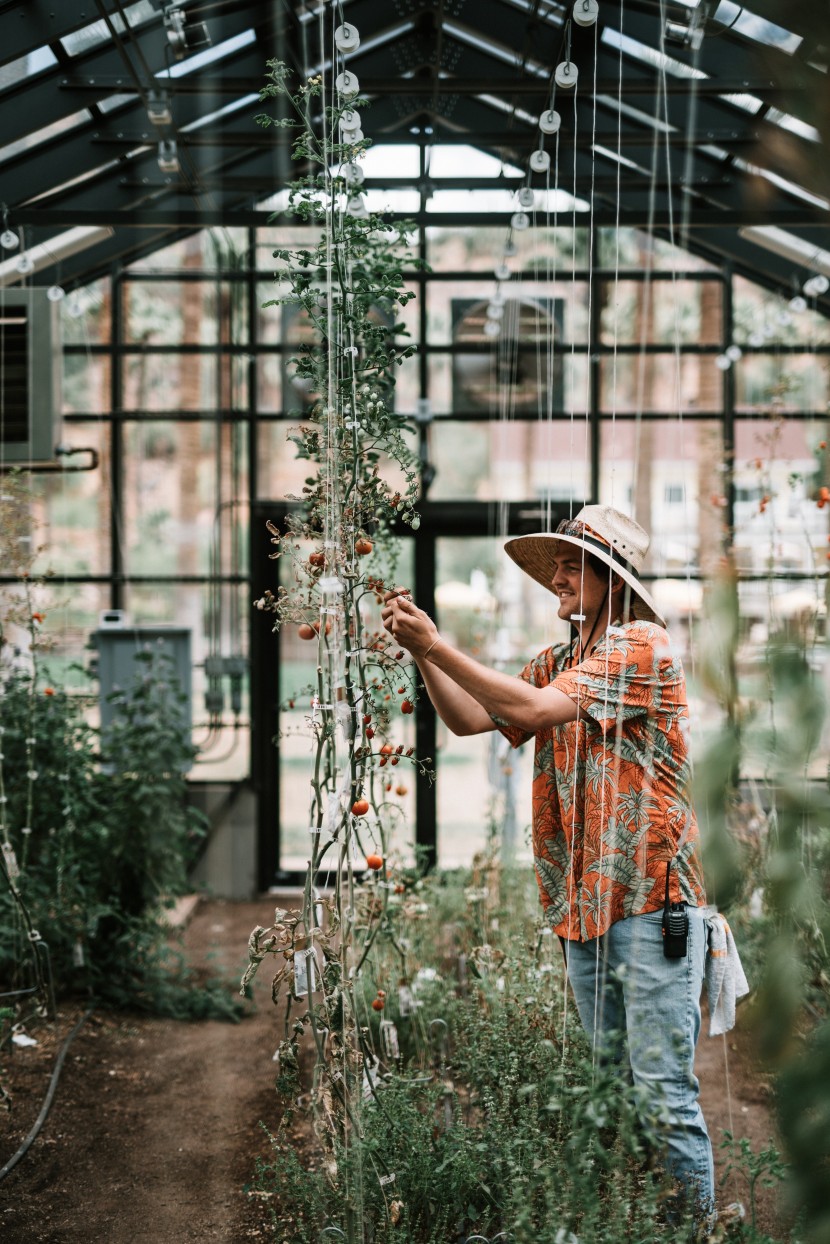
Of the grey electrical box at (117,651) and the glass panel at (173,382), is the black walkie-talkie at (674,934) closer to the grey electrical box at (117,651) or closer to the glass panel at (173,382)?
the grey electrical box at (117,651)

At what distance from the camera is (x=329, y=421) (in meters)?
2.08

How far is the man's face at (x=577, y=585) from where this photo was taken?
205 centimetres

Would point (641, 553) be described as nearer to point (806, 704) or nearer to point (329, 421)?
point (329, 421)

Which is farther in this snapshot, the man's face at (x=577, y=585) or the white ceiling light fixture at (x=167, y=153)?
the white ceiling light fixture at (x=167, y=153)

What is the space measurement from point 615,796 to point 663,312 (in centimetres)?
482

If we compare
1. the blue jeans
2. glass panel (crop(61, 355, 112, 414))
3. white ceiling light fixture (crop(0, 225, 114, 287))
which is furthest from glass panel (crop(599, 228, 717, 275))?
the blue jeans

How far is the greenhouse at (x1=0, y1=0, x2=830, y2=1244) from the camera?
5.96 feet

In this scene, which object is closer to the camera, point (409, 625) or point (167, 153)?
point (409, 625)

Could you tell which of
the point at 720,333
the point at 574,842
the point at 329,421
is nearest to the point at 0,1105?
the point at 574,842

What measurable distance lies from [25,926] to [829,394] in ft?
15.4

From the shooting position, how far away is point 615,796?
6.22 ft

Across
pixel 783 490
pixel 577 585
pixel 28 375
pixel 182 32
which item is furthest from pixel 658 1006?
pixel 783 490

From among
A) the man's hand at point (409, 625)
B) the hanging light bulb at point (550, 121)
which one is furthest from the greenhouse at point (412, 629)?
the hanging light bulb at point (550, 121)

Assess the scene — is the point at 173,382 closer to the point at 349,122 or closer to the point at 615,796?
the point at 349,122
